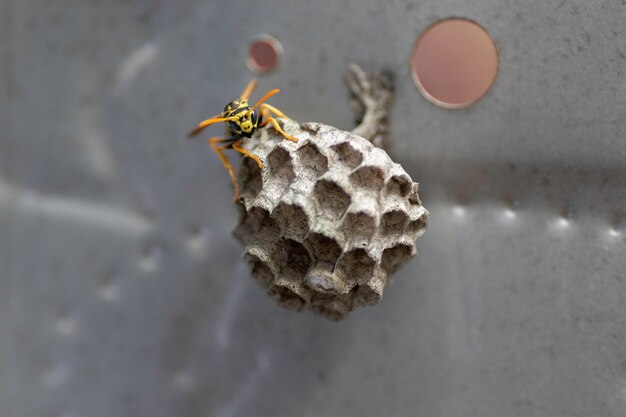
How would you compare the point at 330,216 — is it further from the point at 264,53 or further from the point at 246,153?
the point at 264,53

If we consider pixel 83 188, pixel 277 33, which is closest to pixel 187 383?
pixel 83 188

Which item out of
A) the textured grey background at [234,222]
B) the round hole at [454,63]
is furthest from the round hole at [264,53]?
the round hole at [454,63]

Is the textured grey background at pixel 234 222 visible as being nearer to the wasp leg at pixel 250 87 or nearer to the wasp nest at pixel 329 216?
the wasp leg at pixel 250 87

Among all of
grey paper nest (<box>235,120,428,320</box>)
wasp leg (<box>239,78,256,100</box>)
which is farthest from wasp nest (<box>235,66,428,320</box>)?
wasp leg (<box>239,78,256,100</box>)

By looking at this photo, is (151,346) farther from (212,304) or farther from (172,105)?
(172,105)

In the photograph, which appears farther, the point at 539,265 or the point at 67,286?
the point at 67,286
